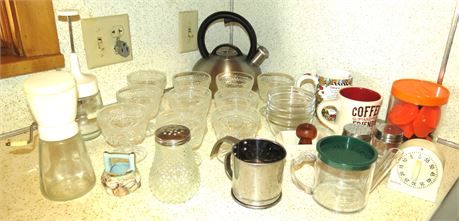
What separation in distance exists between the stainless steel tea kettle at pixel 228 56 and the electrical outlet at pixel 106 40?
8.4 inches

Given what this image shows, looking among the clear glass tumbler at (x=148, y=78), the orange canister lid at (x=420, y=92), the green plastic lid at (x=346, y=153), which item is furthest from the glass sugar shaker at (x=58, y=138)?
the orange canister lid at (x=420, y=92)

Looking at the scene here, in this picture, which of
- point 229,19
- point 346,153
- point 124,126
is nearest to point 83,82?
point 124,126

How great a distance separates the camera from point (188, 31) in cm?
110

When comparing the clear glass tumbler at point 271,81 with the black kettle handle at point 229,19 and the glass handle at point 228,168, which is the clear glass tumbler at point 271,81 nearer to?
the black kettle handle at point 229,19

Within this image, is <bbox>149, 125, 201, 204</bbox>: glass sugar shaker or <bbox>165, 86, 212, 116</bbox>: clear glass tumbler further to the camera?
<bbox>165, 86, 212, 116</bbox>: clear glass tumbler

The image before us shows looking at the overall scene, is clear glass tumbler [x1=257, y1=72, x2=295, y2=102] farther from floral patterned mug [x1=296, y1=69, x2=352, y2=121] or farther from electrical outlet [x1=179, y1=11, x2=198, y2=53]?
electrical outlet [x1=179, y1=11, x2=198, y2=53]

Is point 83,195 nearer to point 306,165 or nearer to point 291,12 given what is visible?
point 306,165

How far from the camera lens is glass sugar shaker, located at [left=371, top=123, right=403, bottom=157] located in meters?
0.73

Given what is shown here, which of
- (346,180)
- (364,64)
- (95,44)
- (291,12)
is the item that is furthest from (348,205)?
(95,44)

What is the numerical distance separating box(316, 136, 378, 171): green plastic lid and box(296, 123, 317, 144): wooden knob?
0.13 meters

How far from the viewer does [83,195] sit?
67 cm

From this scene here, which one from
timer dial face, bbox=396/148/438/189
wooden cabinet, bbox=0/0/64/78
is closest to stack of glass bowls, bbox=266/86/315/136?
timer dial face, bbox=396/148/438/189

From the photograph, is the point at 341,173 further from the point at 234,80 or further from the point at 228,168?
the point at 234,80

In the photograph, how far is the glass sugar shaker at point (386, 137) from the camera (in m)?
0.73
